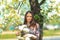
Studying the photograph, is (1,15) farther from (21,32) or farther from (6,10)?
(21,32)

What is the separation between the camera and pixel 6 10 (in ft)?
A: 6.84

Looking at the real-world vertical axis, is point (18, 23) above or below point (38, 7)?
below

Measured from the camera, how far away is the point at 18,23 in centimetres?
207

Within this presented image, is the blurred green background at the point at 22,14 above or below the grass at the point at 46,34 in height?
above

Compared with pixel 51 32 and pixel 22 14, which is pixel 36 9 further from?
pixel 51 32

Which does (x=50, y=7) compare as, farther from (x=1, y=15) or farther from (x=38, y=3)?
(x=1, y=15)

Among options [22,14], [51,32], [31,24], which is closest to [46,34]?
[51,32]

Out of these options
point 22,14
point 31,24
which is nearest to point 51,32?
point 31,24

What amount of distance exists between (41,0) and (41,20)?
0.17 meters

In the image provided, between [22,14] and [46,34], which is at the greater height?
[22,14]

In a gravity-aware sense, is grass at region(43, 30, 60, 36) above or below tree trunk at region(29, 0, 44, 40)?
below

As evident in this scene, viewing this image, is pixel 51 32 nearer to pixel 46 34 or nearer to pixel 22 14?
pixel 46 34

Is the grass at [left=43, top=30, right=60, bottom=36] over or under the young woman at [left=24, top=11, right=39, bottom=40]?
under

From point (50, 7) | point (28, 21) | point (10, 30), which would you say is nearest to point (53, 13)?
point (50, 7)
